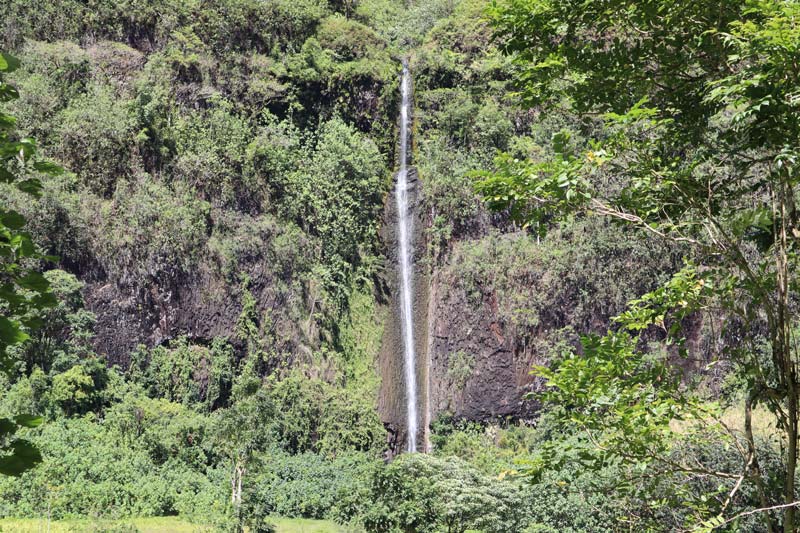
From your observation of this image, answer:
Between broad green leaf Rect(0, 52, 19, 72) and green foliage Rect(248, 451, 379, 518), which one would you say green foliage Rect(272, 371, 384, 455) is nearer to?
green foliage Rect(248, 451, 379, 518)

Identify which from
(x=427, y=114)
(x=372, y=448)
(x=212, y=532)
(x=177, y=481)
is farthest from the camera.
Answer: (x=427, y=114)

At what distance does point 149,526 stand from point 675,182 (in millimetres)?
15133

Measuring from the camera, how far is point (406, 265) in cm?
2761

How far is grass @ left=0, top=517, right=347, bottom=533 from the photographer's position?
15156mm

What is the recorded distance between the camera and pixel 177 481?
788 inches

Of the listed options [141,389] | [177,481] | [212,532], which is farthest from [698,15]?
[141,389]

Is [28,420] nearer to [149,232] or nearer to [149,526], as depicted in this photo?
[149,526]

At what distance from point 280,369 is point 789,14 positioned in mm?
21110

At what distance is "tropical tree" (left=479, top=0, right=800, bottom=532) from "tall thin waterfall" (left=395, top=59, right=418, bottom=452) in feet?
63.9

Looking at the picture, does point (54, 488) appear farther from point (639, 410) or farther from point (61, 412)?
point (639, 410)

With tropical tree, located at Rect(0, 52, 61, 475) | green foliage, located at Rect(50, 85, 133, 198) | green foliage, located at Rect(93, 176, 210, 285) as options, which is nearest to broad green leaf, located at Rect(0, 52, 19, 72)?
tropical tree, located at Rect(0, 52, 61, 475)

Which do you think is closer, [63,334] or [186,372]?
[63,334]

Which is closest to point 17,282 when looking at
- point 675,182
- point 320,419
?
point 675,182

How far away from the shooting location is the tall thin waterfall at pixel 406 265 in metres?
25.9
